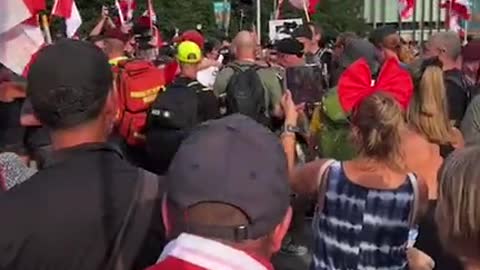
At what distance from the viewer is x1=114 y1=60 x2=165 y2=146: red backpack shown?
7.51 m

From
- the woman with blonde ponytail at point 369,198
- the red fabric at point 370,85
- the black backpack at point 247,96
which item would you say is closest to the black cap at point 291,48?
the black backpack at point 247,96

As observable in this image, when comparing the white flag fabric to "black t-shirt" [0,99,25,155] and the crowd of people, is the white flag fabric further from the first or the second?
"black t-shirt" [0,99,25,155]

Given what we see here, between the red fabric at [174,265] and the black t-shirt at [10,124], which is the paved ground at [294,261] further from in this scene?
the red fabric at [174,265]

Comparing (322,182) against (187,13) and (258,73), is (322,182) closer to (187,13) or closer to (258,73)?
(258,73)

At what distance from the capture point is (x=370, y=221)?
13.3 feet

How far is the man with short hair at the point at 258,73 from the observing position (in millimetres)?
8102

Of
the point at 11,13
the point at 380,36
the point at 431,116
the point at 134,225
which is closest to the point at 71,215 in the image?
the point at 134,225

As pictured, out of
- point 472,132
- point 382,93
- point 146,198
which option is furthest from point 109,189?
point 472,132

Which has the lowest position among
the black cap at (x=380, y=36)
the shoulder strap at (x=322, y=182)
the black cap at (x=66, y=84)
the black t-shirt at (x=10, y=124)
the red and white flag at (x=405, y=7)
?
the red and white flag at (x=405, y=7)

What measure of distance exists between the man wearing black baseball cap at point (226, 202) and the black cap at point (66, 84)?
64 centimetres

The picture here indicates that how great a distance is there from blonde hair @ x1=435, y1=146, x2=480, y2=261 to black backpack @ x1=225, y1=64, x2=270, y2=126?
516cm

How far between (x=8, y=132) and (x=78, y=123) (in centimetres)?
255

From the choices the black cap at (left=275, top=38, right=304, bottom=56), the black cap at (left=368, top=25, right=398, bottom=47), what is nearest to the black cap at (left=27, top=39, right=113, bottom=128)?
the black cap at (left=275, top=38, right=304, bottom=56)

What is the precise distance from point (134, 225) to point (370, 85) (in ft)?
7.46
